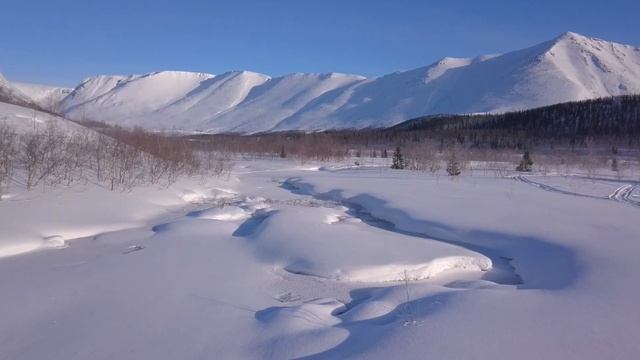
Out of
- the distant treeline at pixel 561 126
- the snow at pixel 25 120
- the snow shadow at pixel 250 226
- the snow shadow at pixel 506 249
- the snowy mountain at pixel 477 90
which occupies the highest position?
the snowy mountain at pixel 477 90

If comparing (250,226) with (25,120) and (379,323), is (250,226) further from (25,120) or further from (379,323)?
(25,120)

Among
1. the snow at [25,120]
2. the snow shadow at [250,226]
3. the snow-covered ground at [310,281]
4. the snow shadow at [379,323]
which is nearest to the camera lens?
the snow shadow at [379,323]

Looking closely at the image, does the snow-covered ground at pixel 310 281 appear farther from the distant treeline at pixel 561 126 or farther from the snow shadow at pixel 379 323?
the distant treeline at pixel 561 126

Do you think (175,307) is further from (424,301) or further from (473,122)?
(473,122)

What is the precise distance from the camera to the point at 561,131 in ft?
228

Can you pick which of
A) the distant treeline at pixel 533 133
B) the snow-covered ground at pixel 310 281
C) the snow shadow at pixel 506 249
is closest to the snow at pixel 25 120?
the snow-covered ground at pixel 310 281

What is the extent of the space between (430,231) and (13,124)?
38.4 ft

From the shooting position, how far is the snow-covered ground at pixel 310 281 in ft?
13.5

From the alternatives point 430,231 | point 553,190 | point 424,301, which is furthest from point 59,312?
point 553,190

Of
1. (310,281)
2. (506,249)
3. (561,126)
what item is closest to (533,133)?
(561,126)

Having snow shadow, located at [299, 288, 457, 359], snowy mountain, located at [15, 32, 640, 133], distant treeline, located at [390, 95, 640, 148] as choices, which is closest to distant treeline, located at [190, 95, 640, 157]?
distant treeline, located at [390, 95, 640, 148]

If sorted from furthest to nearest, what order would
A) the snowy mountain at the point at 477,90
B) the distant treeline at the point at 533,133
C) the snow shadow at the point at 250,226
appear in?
the snowy mountain at the point at 477,90, the distant treeline at the point at 533,133, the snow shadow at the point at 250,226

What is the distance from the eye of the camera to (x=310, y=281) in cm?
620

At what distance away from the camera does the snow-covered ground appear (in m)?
4.12
